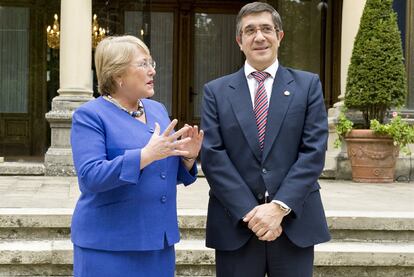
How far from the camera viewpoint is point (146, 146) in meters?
2.28

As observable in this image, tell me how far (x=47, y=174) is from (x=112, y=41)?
6139 mm

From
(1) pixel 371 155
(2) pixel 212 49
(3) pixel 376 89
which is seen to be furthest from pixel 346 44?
(2) pixel 212 49

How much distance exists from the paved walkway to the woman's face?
2.94 metres

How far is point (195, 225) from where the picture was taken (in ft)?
15.6

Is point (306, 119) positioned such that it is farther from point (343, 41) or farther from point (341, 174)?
point (343, 41)

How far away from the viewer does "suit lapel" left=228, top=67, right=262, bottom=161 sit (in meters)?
2.65

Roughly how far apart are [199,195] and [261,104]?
12.1 feet

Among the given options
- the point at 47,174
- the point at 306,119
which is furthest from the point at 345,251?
the point at 47,174

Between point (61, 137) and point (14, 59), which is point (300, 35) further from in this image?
point (14, 59)

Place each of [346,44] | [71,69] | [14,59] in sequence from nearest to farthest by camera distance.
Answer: [71,69], [346,44], [14,59]

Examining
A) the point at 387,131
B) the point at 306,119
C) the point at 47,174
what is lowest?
the point at 47,174

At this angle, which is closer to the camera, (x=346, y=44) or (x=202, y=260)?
(x=202, y=260)

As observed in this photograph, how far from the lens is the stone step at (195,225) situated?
4719mm

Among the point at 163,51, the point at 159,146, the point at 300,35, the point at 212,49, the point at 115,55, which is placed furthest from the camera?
the point at 212,49
